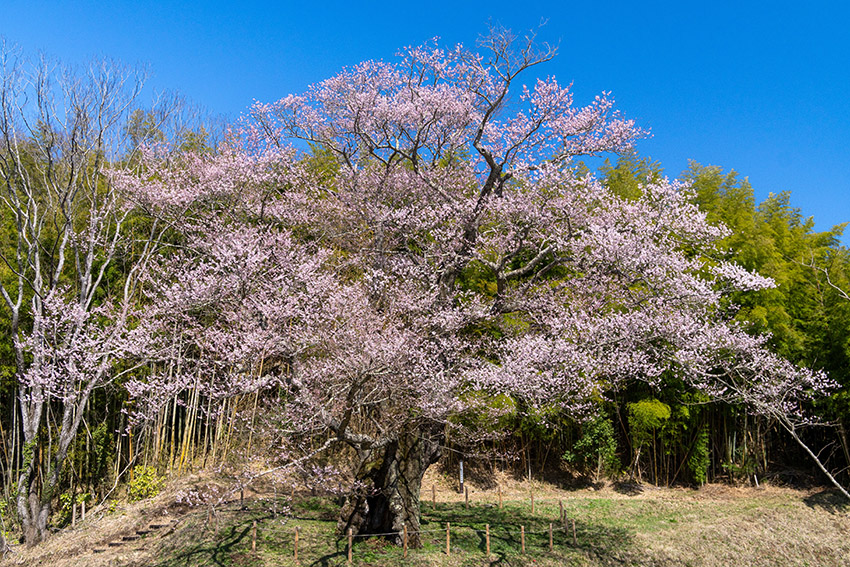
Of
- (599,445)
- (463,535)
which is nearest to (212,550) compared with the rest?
(463,535)

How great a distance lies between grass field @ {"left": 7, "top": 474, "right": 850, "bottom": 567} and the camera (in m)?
6.46

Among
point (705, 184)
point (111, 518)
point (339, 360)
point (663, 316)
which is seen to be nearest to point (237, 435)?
point (111, 518)

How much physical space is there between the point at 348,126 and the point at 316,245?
222cm

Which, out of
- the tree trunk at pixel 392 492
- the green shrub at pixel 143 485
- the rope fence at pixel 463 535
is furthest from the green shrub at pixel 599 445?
the green shrub at pixel 143 485

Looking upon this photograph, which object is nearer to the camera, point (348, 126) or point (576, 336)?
point (576, 336)

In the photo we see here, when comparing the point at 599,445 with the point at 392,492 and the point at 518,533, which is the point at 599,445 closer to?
the point at 518,533

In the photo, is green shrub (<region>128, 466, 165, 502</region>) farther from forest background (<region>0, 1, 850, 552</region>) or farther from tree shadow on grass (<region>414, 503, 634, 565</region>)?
tree shadow on grass (<region>414, 503, 634, 565</region>)

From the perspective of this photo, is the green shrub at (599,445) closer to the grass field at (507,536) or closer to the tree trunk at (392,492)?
the grass field at (507,536)

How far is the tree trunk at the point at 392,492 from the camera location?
672 cm

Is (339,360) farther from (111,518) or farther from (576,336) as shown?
(111,518)

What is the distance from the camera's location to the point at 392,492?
22.3 ft

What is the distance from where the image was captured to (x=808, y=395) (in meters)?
9.39

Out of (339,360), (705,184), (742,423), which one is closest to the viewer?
(339,360)

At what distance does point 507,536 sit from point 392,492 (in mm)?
1706
